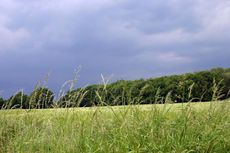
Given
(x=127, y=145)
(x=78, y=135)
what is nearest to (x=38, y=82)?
(x=78, y=135)

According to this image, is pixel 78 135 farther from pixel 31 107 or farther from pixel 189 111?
pixel 31 107

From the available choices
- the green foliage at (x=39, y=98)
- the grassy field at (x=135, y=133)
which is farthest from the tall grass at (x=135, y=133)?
the green foliage at (x=39, y=98)

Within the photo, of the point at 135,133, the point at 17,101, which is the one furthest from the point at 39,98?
the point at 17,101

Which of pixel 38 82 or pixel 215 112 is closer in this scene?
pixel 215 112

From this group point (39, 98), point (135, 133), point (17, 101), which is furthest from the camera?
point (17, 101)

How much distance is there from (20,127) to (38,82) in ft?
3.19

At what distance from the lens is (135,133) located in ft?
21.1

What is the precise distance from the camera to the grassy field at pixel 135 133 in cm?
618

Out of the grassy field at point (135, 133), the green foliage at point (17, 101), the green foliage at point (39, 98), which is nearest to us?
the grassy field at point (135, 133)

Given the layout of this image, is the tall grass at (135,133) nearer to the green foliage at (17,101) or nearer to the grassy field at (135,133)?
the grassy field at (135,133)

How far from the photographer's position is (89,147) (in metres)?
6.43

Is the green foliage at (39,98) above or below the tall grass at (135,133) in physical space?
above

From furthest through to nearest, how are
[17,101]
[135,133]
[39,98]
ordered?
[17,101] < [39,98] < [135,133]

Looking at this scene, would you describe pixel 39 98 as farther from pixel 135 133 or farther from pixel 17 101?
pixel 17 101
